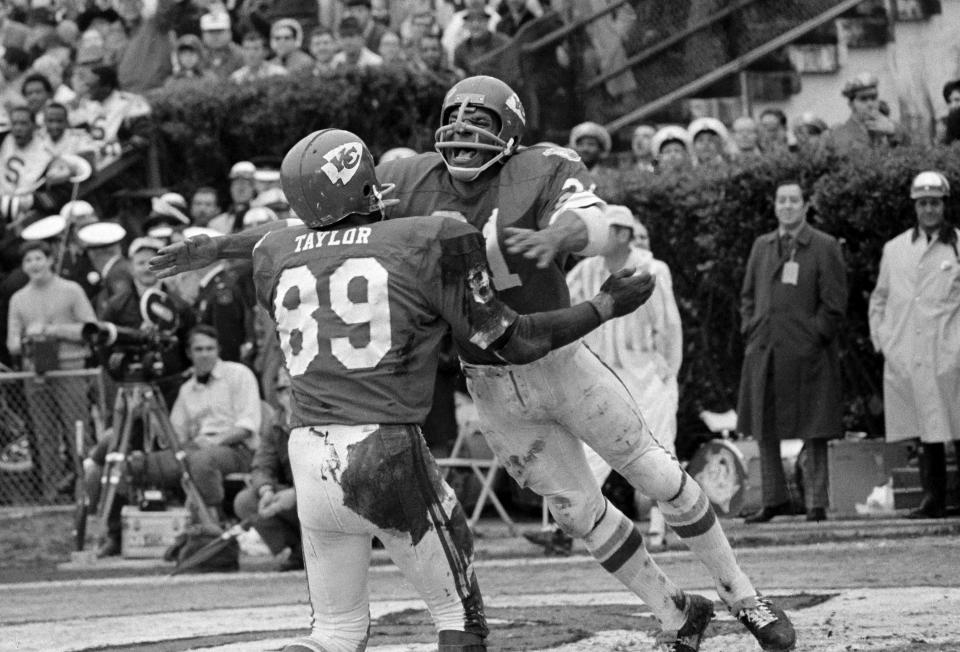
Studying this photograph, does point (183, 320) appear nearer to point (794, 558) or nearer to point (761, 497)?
point (761, 497)

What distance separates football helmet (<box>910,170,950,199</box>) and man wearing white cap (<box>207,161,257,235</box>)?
570cm

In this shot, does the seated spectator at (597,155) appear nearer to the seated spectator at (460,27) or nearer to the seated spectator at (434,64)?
the seated spectator at (434,64)

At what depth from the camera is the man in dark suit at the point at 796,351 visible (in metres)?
12.1

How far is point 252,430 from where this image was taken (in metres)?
13.0

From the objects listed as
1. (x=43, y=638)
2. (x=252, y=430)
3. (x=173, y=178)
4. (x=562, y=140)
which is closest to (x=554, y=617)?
(x=43, y=638)

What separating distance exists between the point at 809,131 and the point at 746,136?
47 cm

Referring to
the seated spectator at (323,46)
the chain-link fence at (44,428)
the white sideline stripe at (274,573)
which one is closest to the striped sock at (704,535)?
the white sideline stripe at (274,573)

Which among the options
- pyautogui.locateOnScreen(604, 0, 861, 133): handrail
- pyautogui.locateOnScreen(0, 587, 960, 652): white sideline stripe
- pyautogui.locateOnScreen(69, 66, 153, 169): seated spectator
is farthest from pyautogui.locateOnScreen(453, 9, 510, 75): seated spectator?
pyautogui.locateOnScreen(0, 587, 960, 652): white sideline stripe

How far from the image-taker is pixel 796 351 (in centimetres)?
1219

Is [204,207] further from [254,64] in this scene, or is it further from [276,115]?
[254,64]

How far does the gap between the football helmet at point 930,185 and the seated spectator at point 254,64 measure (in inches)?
267

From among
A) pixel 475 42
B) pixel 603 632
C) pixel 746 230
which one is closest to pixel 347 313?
pixel 603 632

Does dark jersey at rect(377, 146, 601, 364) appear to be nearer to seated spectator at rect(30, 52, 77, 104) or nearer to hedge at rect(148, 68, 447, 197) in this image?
hedge at rect(148, 68, 447, 197)

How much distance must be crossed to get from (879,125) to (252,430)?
16.1 ft
